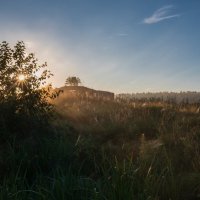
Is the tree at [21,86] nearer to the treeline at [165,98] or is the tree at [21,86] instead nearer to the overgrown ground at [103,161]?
the overgrown ground at [103,161]

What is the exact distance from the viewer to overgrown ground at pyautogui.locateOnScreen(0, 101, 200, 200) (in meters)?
6.87

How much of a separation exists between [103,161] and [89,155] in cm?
150

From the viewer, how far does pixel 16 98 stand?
12586 millimetres

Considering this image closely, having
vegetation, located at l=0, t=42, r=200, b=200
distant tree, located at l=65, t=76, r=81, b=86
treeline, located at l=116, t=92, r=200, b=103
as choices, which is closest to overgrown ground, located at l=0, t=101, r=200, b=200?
vegetation, located at l=0, t=42, r=200, b=200

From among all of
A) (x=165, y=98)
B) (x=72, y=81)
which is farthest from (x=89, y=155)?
(x=165, y=98)

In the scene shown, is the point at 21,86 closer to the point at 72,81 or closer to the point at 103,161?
the point at 103,161

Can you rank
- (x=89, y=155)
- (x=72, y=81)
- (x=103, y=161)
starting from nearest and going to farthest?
(x=103, y=161) → (x=89, y=155) → (x=72, y=81)

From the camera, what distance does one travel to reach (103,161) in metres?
8.91

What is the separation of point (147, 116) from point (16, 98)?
5.45 m

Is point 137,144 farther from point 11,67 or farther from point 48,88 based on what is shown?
point 11,67

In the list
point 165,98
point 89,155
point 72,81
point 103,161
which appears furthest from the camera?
point 165,98

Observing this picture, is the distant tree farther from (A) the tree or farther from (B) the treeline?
(A) the tree

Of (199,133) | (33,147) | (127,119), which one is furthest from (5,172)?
(127,119)

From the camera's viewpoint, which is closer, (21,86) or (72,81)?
(21,86)
